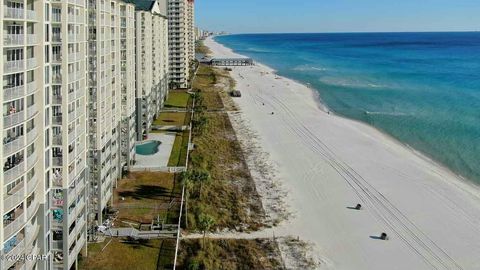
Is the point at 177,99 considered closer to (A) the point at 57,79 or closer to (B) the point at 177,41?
(B) the point at 177,41

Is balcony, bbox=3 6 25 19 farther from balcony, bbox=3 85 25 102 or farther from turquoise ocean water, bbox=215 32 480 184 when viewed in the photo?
turquoise ocean water, bbox=215 32 480 184

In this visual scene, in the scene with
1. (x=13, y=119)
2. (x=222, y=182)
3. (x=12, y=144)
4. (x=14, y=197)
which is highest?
(x=13, y=119)

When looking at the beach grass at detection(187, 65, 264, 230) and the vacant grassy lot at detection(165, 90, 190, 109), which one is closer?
the beach grass at detection(187, 65, 264, 230)

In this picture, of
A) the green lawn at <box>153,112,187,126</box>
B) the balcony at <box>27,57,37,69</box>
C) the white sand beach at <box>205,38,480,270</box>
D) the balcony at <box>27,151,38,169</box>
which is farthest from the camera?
the green lawn at <box>153,112,187,126</box>

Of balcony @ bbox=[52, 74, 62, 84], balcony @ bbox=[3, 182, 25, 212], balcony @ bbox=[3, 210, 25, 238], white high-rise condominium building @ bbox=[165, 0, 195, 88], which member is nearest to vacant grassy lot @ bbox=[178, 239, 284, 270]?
balcony @ bbox=[3, 210, 25, 238]

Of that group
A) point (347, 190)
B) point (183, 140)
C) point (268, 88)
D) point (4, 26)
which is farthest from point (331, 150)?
point (268, 88)

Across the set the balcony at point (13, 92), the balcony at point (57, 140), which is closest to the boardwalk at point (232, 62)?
the balcony at point (57, 140)

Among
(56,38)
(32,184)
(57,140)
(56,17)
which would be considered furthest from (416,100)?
(32,184)

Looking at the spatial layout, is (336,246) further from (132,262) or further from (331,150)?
(331,150)
